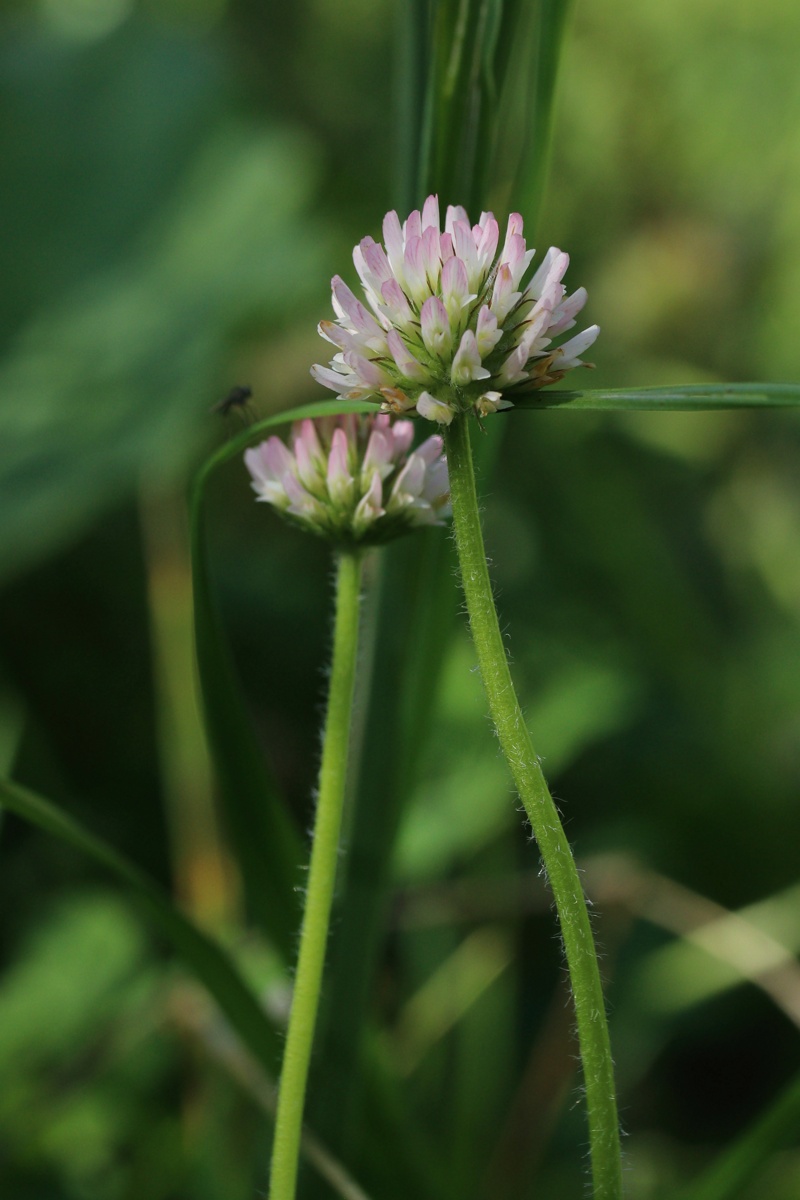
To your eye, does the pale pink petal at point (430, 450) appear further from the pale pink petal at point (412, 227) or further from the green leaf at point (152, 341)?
the green leaf at point (152, 341)

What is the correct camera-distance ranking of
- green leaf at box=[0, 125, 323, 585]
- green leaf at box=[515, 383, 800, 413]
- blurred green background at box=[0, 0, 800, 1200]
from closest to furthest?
1. green leaf at box=[515, 383, 800, 413]
2. blurred green background at box=[0, 0, 800, 1200]
3. green leaf at box=[0, 125, 323, 585]

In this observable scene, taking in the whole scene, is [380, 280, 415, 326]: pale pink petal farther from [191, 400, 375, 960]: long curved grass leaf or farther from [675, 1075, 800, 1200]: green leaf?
[675, 1075, 800, 1200]: green leaf

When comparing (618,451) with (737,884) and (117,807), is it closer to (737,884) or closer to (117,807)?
(737,884)

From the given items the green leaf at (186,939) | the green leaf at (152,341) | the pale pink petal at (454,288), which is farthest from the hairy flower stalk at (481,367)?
the green leaf at (152,341)

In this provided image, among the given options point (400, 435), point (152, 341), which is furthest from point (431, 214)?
point (152, 341)

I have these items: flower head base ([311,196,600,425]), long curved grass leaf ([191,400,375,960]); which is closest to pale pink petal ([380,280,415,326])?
flower head base ([311,196,600,425])

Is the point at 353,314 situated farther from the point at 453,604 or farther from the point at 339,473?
the point at 453,604
